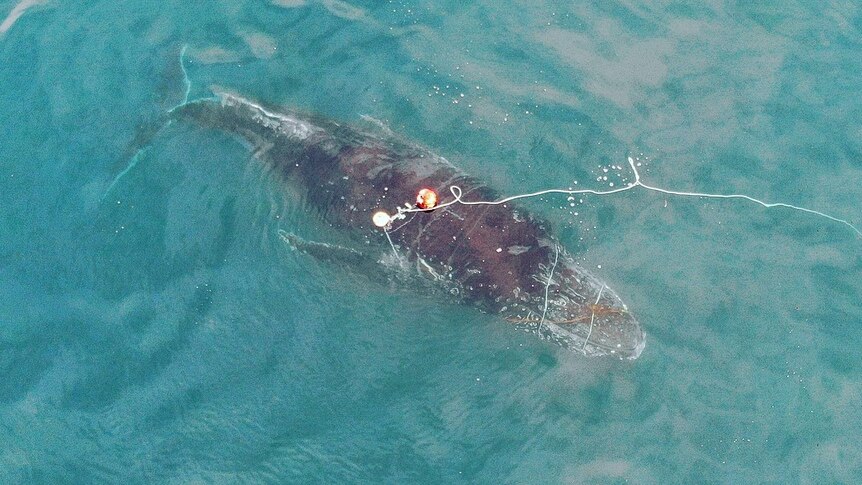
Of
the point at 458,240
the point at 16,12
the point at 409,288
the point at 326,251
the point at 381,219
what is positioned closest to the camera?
the point at 458,240

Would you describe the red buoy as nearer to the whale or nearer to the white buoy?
the whale

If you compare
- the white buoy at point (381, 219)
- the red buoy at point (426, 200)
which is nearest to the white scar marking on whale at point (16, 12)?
the white buoy at point (381, 219)

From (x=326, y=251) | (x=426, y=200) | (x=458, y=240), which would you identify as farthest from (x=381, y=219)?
(x=458, y=240)

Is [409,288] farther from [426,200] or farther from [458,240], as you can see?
[426,200]

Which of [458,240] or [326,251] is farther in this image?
[326,251]

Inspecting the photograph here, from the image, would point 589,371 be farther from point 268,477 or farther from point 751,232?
point 268,477

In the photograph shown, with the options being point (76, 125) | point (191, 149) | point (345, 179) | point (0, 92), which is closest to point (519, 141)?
point (345, 179)

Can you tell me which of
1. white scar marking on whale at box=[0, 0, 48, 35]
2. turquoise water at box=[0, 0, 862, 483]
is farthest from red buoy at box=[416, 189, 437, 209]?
white scar marking on whale at box=[0, 0, 48, 35]
